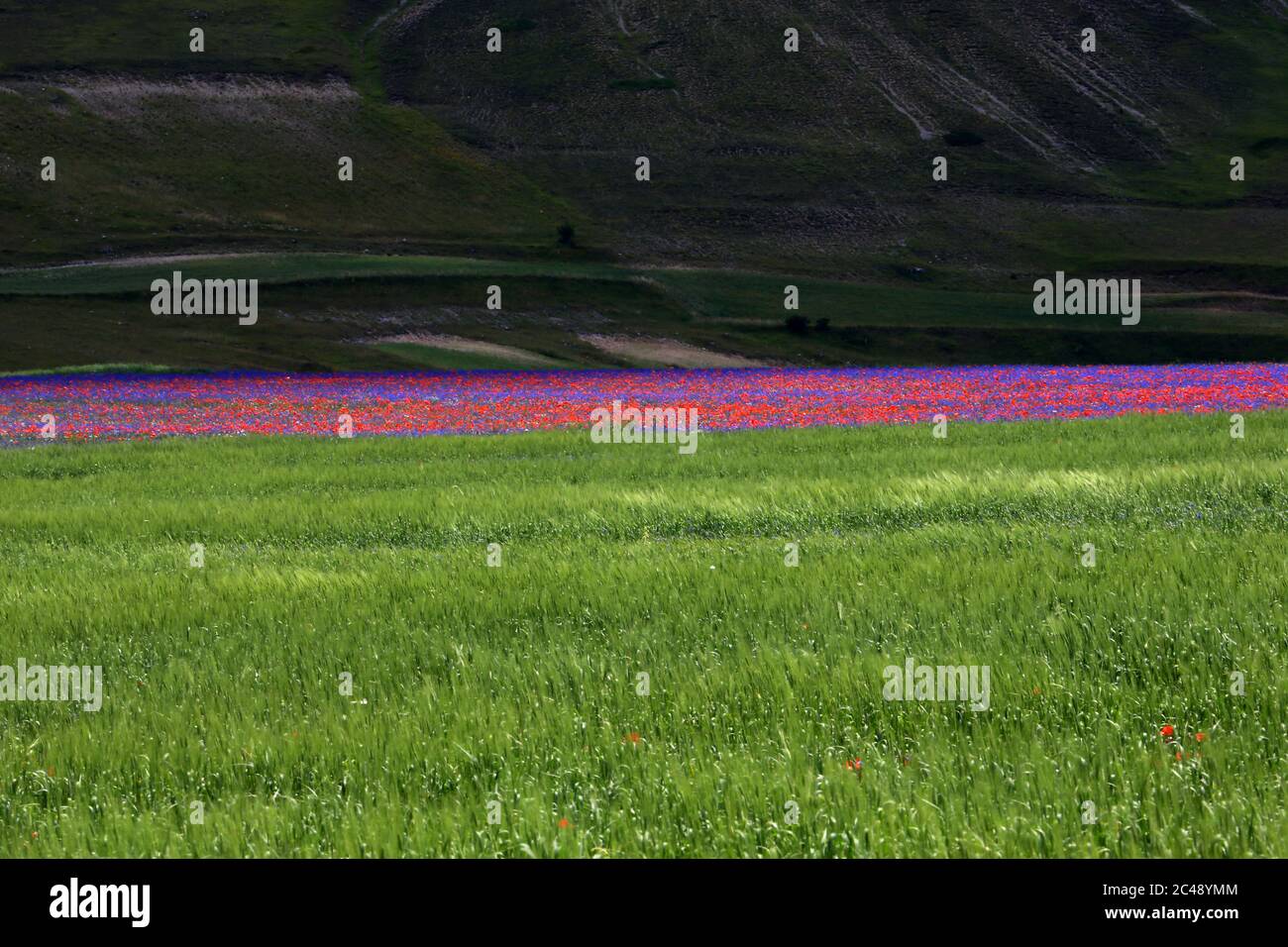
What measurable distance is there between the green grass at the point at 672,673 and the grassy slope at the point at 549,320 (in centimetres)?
4057

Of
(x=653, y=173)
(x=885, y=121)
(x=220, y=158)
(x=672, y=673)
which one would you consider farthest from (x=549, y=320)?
(x=885, y=121)

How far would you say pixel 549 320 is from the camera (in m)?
70.2

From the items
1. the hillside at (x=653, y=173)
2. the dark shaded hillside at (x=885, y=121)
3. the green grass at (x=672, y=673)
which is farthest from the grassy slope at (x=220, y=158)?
the green grass at (x=672, y=673)

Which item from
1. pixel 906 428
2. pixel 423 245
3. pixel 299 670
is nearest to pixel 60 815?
pixel 299 670

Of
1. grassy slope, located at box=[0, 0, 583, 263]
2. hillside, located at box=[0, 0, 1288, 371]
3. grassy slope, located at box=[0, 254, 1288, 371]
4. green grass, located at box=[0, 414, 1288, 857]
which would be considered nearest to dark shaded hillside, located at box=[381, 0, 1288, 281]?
hillside, located at box=[0, 0, 1288, 371]

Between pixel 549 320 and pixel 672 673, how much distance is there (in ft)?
207

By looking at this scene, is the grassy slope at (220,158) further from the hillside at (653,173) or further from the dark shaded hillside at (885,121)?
the dark shaded hillside at (885,121)

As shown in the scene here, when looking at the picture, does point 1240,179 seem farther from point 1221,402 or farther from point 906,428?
point 906,428

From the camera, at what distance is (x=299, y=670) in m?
9.04

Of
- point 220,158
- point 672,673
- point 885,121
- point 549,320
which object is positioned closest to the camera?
point 672,673

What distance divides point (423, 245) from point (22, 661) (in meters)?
85.9

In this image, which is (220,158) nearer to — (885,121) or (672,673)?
(885,121)

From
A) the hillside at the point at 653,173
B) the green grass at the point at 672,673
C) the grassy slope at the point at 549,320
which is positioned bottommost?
the green grass at the point at 672,673

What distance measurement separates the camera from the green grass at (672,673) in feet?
19.4
